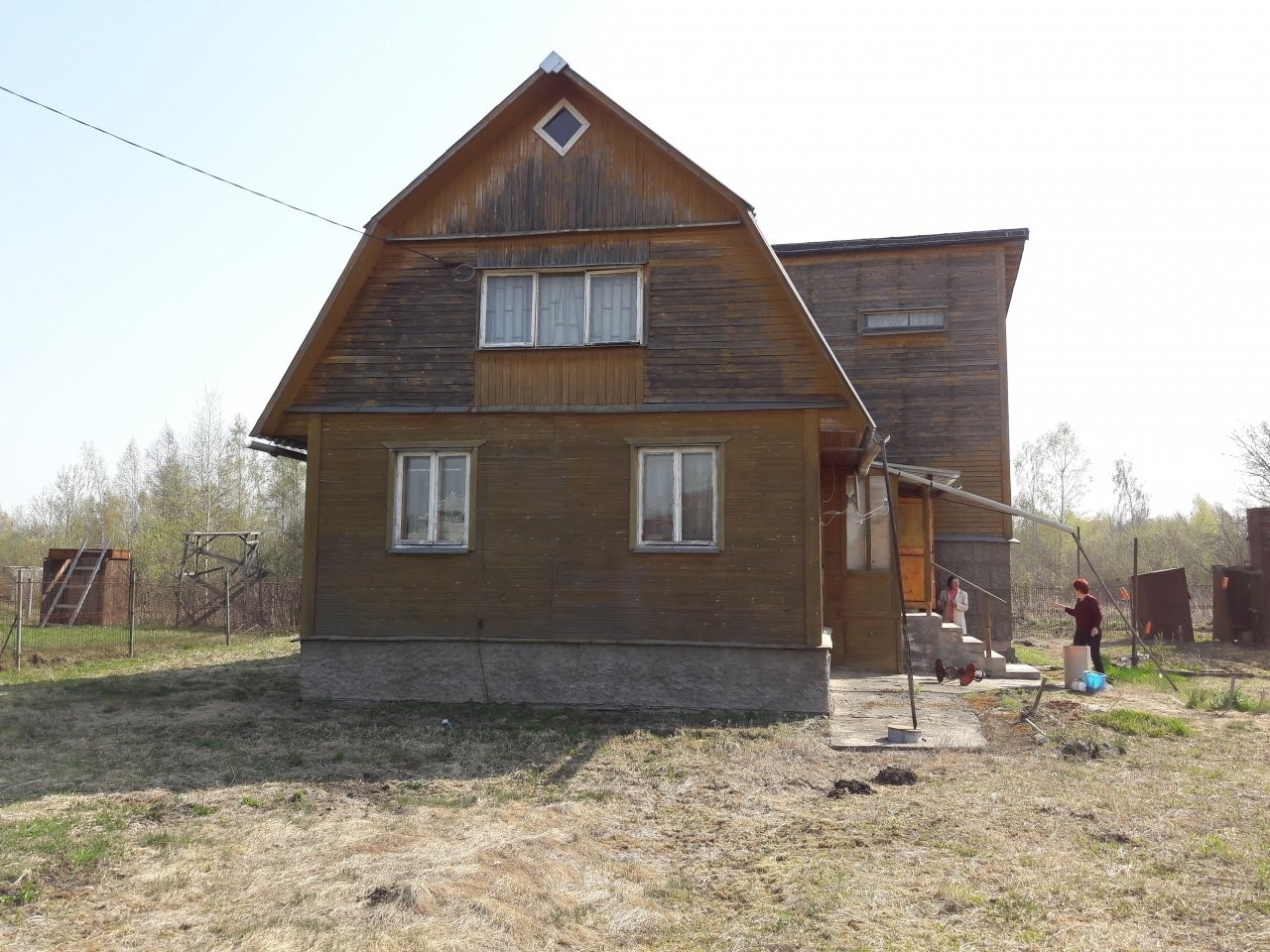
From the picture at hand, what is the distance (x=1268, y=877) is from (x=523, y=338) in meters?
9.24

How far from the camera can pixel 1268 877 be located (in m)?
5.33

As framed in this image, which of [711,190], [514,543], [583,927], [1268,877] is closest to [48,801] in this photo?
[583,927]

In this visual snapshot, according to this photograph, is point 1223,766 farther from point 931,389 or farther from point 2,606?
point 2,606

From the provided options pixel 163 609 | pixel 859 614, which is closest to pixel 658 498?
pixel 859 614

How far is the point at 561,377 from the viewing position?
12.0m

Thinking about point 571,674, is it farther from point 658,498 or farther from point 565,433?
point 565,433

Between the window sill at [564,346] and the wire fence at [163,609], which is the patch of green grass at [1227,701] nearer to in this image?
the window sill at [564,346]

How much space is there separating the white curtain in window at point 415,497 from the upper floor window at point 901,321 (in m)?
9.49

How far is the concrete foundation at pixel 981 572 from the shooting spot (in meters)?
17.2

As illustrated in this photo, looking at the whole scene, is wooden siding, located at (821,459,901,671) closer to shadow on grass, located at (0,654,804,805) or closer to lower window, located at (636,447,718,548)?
lower window, located at (636,447,718,548)

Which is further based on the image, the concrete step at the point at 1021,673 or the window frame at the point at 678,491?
the concrete step at the point at 1021,673

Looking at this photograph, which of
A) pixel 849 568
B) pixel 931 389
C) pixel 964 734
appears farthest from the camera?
pixel 931 389

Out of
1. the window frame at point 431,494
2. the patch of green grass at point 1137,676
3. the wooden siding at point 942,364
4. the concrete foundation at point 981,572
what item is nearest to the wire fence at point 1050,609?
the concrete foundation at point 981,572

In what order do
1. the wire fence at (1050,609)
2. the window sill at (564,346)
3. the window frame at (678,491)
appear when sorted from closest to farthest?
the window frame at (678,491)
the window sill at (564,346)
the wire fence at (1050,609)
